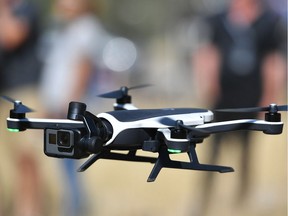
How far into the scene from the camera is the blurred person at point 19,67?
10.5ft

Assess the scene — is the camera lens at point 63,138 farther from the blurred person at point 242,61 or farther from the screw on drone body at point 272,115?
the blurred person at point 242,61

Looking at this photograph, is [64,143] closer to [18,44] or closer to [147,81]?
[147,81]

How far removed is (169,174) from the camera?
9.93 feet

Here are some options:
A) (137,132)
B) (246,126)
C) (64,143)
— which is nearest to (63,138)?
(64,143)

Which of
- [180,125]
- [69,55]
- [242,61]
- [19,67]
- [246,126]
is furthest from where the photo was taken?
[19,67]

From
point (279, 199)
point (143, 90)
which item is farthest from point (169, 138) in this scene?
point (279, 199)

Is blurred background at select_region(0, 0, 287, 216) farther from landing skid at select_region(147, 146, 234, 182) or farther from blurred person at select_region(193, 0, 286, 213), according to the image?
landing skid at select_region(147, 146, 234, 182)

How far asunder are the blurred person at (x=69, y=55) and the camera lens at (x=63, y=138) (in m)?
1.91

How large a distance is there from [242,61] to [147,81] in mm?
409

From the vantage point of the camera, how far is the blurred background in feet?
9.48

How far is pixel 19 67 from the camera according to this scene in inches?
127

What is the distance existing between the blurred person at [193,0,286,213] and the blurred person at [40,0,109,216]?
47cm

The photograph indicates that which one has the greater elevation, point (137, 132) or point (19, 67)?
point (19, 67)

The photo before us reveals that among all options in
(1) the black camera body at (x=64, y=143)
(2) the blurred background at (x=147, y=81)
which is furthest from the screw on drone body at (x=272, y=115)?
(2) the blurred background at (x=147, y=81)
